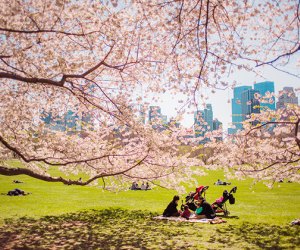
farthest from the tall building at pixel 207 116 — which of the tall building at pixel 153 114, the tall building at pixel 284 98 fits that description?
the tall building at pixel 284 98

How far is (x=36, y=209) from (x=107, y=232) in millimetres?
8295

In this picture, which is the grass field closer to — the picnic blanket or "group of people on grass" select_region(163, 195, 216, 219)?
the picnic blanket

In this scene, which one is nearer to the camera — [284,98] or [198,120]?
[198,120]

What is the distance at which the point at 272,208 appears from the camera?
58.0ft

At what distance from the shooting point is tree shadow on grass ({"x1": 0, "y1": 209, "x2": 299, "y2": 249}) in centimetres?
863

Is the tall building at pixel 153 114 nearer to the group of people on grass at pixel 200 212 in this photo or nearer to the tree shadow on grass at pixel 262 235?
the group of people on grass at pixel 200 212

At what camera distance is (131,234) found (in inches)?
405

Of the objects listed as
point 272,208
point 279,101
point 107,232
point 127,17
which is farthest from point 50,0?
point 272,208

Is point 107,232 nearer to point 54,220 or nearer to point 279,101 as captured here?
point 54,220

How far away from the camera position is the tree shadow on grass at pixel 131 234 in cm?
863

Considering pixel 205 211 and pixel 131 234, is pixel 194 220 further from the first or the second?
pixel 131 234

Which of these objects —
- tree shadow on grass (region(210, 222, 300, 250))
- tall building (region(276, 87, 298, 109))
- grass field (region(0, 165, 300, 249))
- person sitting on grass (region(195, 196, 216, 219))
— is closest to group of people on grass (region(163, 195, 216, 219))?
person sitting on grass (region(195, 196, 216, 219))

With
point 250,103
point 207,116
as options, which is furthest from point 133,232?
point 250,103

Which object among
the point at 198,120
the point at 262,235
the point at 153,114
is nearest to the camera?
the point at 198,120
